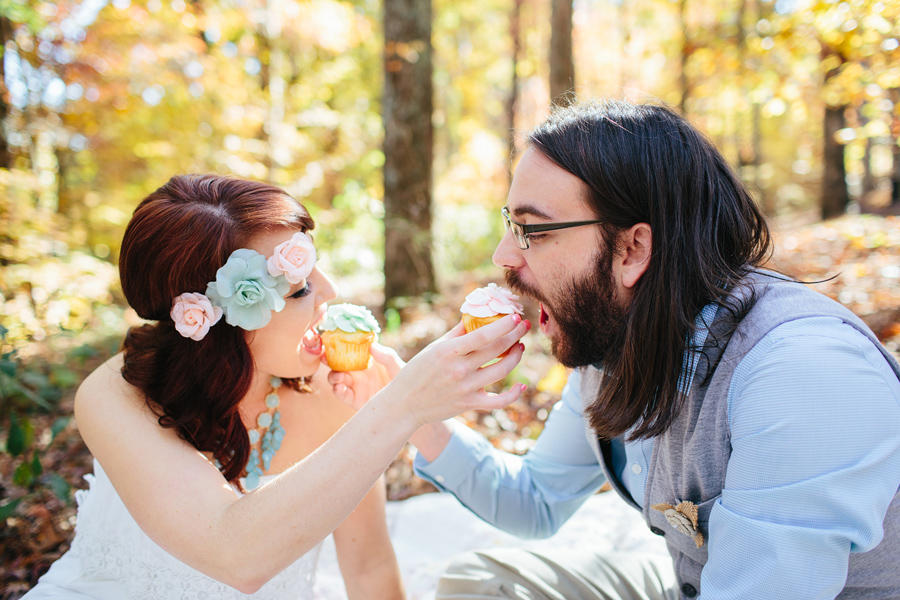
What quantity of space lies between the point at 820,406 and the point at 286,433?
224cm

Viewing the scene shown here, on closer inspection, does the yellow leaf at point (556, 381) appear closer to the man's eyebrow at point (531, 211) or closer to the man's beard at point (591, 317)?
the man's beard at point (591, 317)

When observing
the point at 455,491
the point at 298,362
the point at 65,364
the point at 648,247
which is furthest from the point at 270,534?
the point at 65,364

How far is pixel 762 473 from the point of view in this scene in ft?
4.94

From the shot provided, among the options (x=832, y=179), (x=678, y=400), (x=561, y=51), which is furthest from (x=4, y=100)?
(x=832, y=179)

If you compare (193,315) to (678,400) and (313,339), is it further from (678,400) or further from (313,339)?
(678,400)

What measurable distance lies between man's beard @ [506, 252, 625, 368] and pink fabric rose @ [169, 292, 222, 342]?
136cm

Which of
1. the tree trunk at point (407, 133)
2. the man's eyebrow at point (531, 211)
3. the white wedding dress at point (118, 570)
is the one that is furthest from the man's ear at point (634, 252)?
the tree trunk at point (407, 133)

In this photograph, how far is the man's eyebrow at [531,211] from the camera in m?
2.10

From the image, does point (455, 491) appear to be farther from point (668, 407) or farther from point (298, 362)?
point (668, 407)

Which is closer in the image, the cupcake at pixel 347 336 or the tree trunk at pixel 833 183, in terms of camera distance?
the cupcake at pixel 347 336

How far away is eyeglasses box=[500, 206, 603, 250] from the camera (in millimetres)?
2072

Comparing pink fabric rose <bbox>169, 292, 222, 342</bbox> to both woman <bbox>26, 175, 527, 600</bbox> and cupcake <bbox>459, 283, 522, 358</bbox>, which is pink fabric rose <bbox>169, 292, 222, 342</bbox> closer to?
woman <bbox>26, 175, 527, 600</bbox>

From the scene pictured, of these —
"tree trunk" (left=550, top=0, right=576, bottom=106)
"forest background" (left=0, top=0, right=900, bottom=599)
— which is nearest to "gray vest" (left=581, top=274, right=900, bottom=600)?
"forest background" (left=0, top=0, right=900, bottom=599)

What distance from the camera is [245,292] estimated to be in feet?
6.78
